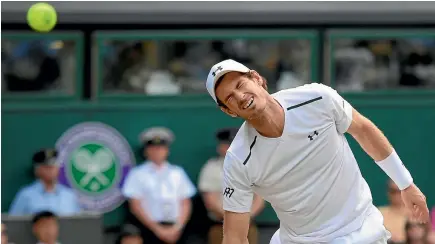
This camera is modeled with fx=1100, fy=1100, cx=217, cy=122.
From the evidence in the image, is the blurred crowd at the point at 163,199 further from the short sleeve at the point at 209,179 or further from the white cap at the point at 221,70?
the white cap at the point at 221,70

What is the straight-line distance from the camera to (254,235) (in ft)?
30.4

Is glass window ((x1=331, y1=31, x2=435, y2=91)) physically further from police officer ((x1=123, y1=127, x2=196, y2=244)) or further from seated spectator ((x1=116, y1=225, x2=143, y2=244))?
seated spectator ((x1=116, y1=225, x2=143, y2=244))

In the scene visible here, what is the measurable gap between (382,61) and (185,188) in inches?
81.2

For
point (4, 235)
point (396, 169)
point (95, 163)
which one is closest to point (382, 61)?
point (95, 163)

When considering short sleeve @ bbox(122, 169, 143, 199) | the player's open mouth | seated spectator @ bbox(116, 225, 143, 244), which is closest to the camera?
the player's open mouth

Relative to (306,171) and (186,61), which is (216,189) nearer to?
(186,61)

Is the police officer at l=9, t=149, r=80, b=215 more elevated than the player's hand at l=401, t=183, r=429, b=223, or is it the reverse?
the player's hand at l=401, t=183, r=429, b=223

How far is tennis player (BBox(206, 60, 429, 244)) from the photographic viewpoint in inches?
185

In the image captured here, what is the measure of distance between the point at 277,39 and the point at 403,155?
1.61m

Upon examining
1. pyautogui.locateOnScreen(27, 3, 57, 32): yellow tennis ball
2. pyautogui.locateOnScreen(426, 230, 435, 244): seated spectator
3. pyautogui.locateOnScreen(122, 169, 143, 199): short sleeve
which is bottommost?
pyautogui.locateOnScreen(426, 230, 435, 244): seated spectator

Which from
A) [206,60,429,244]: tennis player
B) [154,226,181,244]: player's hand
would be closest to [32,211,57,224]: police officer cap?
[154,226,181,244]: player's hand

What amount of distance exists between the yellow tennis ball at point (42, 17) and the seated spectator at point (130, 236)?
1.82 meters

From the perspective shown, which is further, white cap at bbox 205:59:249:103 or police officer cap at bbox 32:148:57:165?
police officer cap at bbox 32:148:57:165

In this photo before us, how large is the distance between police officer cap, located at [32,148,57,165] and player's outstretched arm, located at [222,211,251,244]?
15.1ft
